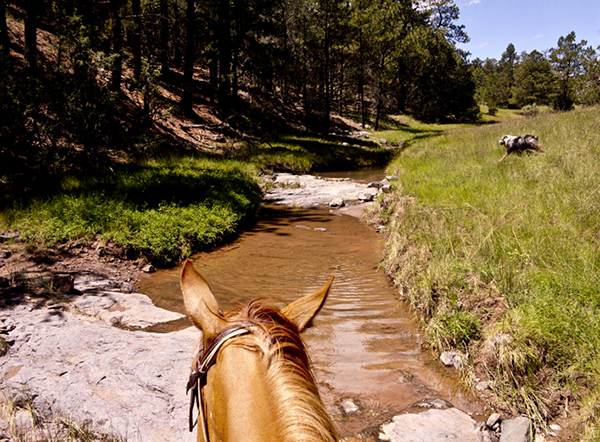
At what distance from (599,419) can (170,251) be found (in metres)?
6.52

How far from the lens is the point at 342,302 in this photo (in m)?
5.61

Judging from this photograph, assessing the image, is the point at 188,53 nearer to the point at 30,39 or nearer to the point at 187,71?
the point at 187,71

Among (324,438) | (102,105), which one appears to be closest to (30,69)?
(102,105)

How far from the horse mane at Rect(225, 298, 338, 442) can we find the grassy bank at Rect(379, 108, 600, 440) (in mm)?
2540

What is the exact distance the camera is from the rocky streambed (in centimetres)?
285

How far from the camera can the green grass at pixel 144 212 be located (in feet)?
22.7

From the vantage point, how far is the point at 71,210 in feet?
24.0

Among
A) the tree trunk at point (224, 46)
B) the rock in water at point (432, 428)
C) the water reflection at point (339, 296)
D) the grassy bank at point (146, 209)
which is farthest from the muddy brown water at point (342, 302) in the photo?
the tree trunk at point (224, 46)

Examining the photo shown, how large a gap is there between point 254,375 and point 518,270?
409 centimetres

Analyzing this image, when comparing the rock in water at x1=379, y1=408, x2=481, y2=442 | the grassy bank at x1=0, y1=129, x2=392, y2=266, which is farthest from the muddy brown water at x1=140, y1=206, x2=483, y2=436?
the grassy bank at x1=0, y1=129, x2=392, y2=266

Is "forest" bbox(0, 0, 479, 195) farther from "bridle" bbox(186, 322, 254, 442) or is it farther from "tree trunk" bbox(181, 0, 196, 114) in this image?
"bridle" bbox(186, 322, 254, 442)

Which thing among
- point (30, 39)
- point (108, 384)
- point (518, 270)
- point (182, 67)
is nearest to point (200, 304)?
point (108, 384)

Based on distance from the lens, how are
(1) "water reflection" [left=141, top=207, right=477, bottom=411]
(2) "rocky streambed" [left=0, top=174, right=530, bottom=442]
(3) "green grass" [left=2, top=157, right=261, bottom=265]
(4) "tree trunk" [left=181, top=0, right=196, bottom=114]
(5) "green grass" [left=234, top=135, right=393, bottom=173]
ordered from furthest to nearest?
(4) "tree trunk" [left=181, top=0, right=196, bottom=114], (5) "green grass" [left=234, top=135, right=393, bottom=173], (3) "green grass" [left=2, top=157, right=261, bottom=265], (1) "water reflection" [left=141, top=207, right=477, bottom=411], (2) "rocky streambed" [left=0, top=174, right=530, bottom=442]

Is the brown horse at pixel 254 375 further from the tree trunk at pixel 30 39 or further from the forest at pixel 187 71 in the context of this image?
the tree trunk at pixel 30 39
